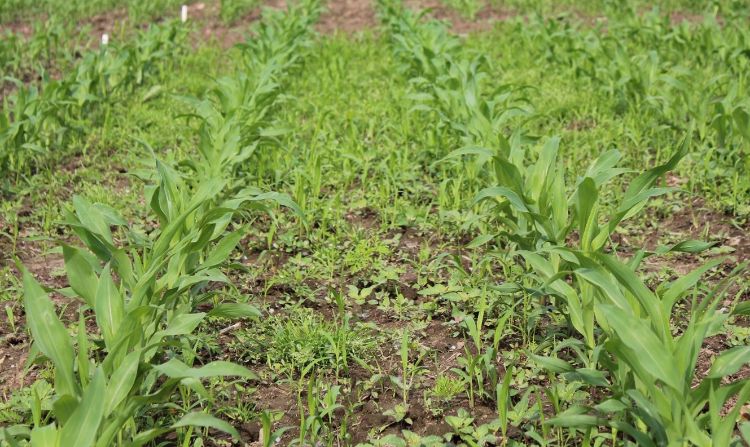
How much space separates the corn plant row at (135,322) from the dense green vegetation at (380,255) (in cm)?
1

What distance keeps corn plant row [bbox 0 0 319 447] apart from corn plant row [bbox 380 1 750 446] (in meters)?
0.99

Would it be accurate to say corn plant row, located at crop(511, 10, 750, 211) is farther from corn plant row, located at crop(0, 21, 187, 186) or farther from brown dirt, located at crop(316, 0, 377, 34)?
corn plant row, located at crop(0, 21, 187, 186)

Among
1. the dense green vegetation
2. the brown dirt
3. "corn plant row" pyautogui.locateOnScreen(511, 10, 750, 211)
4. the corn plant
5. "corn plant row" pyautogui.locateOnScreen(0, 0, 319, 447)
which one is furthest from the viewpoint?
the brown dirt

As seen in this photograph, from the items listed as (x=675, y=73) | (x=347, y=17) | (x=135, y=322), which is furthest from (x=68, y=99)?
(x=347, y=17)

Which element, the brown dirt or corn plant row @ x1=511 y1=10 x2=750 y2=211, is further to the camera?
the brown dirt

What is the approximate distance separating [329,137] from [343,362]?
9.09 feet

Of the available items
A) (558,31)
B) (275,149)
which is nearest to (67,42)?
(275,149)

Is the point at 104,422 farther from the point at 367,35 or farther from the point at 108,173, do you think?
the point at 367,35

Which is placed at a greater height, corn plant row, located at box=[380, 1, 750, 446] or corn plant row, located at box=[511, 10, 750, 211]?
corn plant row, located at box=[380, 1, 750, 446]

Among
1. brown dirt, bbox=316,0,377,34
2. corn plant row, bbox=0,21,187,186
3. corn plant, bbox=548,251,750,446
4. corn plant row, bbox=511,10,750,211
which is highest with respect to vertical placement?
corn plant, bbox=548,251,750,446

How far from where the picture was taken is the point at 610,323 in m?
2.30

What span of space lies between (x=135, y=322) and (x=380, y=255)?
70.5 inches

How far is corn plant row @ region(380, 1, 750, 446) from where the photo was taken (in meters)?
2.28

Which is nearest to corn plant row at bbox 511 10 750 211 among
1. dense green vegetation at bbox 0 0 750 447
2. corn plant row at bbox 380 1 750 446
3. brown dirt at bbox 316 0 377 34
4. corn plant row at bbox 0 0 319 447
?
dense green vegetation at bbox 0 0 750 447
